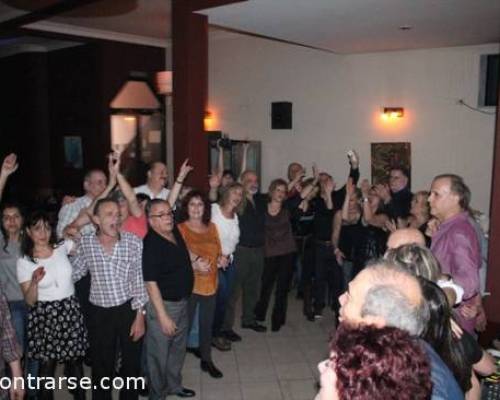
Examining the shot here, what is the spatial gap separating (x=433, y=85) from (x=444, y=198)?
183 inches

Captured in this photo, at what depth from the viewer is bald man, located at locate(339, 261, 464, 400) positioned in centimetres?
151

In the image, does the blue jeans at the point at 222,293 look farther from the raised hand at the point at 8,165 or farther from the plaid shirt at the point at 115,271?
the raised hand at the point at 8,165

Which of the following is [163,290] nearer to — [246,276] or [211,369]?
[211,369]

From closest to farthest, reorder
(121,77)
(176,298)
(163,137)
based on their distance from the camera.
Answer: (176,298)
(121,77)
(163,137)

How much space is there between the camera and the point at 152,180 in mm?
4473

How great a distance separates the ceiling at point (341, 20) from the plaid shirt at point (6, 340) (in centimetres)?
317

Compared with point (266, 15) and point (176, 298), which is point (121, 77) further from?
point (176, 298)

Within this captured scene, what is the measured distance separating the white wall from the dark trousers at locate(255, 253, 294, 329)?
3380mm

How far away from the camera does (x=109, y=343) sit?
3072mm

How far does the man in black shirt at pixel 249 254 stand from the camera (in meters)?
4.60

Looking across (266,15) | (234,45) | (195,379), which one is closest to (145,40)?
(234,45)

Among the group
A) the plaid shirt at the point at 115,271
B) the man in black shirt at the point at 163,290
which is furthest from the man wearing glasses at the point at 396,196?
the plaid shirt at the point at 115,271

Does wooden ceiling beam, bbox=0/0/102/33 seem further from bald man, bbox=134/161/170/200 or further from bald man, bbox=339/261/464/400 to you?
bald man, bbox=339/261/464/400

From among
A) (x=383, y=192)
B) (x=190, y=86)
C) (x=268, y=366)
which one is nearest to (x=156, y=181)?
(x=190, y=86)
